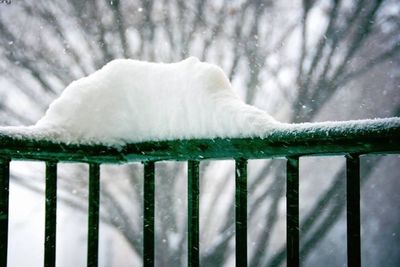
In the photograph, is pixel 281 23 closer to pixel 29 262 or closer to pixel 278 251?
pixel 278 251

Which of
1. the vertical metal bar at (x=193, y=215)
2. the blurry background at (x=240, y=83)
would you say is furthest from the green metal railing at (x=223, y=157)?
the blurry background at (x=240, y=83)

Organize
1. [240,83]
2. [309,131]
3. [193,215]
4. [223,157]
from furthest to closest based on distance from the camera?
1. [240,83]
2. [193,215]
3. [223,157]
4. [309,131]

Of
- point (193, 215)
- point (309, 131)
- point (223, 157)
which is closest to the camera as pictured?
point (309, 131)

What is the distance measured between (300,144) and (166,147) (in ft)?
1.30

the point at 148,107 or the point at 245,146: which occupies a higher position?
the point at 148,107

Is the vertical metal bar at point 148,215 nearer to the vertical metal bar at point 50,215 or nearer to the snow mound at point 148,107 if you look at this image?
the snow mound at point 148,107

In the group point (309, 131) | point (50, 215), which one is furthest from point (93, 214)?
point (309, 131)

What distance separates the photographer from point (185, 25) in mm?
7848

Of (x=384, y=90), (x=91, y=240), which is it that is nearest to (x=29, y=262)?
(x=384, y=90)

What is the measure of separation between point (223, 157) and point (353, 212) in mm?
377

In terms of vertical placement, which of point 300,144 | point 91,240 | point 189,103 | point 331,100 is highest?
point 331,100

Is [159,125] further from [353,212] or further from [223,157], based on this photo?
[353,212]

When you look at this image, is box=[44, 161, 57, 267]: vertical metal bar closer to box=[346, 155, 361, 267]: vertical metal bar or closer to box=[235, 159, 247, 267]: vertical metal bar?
box=[235, 159, 247, 267]: vertical metal bar

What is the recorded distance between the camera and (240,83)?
812cm
